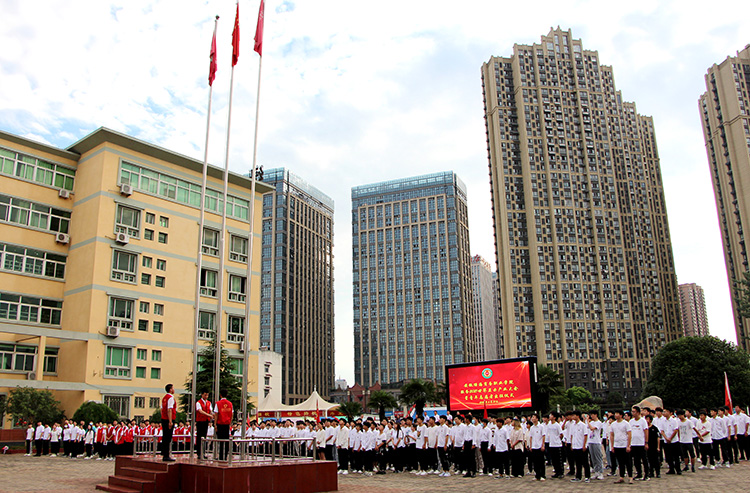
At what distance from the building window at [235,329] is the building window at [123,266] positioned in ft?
24.0

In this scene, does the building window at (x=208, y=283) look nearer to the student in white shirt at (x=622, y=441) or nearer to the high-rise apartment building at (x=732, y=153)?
the student in white shirt at (x=622, y=441)

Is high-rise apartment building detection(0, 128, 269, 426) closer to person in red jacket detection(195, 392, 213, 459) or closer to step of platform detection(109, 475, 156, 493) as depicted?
person in red jacket detection(195, 392, 213, 459)

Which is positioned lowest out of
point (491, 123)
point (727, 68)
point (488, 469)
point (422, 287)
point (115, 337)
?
point (488, 469)

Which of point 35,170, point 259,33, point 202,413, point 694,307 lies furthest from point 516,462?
point 694,307

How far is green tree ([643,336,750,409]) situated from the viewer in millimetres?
52062

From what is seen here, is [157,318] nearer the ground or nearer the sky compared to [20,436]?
nearer the sky

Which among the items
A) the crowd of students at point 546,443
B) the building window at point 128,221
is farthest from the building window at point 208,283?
the crowd of students at point 546,443

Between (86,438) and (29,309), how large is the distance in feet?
35.1

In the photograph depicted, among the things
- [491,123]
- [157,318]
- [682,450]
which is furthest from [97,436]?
[491,123]

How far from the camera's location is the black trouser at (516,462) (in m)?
16.4

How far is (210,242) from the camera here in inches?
1550

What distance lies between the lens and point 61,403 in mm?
32344

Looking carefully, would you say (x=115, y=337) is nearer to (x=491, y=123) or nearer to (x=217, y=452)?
(x=217, y=452)

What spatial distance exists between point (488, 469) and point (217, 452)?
28.0 feet
